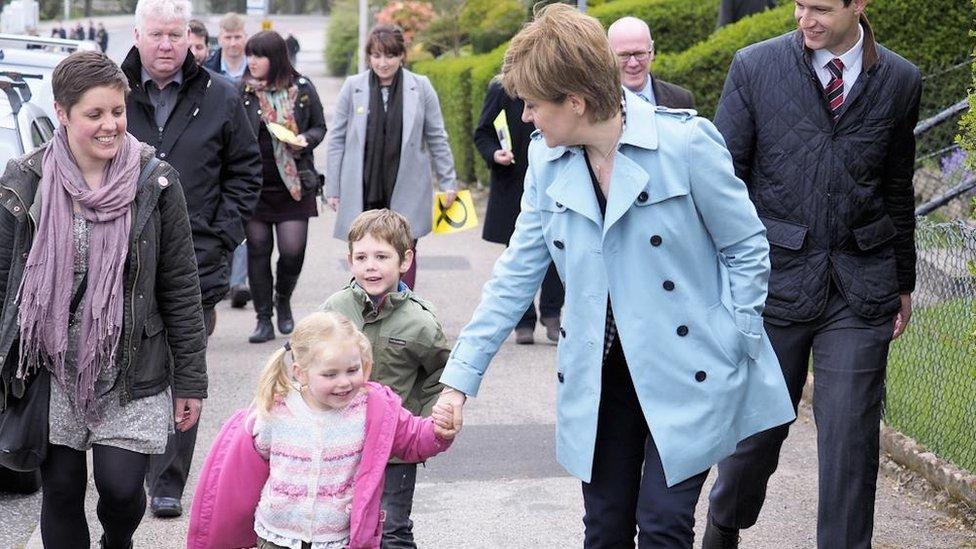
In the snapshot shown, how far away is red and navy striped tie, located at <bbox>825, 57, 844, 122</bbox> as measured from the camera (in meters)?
4.58

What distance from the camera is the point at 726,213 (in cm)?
378

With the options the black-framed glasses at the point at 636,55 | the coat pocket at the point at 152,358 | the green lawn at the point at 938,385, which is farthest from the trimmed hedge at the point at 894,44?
the coat pocket at the point at 152,358

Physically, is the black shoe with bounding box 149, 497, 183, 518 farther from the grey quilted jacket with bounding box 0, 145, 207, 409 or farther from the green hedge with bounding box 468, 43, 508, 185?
the green hedge with bounding box 468, 43, 508, 185

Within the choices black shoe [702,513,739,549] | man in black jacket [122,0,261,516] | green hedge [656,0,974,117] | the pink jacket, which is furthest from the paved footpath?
green hedge [656,0,974,117]

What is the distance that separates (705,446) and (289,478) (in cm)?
112

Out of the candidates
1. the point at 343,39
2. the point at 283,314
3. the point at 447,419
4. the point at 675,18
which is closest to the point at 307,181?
the point at 283,314

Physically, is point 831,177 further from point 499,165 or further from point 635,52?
point 499,165

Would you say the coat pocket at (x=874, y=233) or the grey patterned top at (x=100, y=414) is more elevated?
the coat pocket at (x=874, y=233)

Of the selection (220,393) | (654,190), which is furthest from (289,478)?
(220,393)

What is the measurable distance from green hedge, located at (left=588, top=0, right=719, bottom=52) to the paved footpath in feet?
21.9

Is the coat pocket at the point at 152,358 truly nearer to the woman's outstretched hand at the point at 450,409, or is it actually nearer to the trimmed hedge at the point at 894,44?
the woman's outstretched hand at the point at 450,409

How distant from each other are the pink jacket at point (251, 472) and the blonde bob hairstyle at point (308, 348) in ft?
0.34

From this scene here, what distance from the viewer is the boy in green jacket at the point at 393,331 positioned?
4.79m

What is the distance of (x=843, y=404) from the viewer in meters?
4.53
